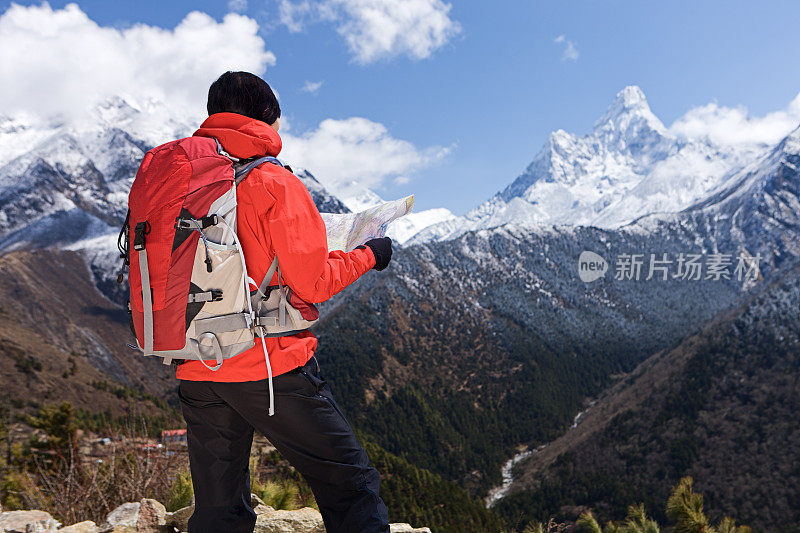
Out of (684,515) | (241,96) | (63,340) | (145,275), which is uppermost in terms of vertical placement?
(63,340)

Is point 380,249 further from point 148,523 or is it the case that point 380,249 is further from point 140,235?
point 148,523

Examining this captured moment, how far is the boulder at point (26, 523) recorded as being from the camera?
5.09 metres

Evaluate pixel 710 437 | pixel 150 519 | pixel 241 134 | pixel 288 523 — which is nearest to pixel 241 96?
pixel 241 134

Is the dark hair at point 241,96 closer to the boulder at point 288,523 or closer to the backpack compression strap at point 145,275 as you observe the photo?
the backpack compression strap at point 145,275

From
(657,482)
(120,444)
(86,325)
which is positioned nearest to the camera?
(120,444)

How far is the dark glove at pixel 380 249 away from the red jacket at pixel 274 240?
28 cm

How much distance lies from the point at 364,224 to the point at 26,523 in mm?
4872

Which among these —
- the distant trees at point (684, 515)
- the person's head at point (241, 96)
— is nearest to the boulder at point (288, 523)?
the person's head at point (241, 96)

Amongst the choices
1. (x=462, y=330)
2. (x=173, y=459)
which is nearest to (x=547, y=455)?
(x=462, y=330)

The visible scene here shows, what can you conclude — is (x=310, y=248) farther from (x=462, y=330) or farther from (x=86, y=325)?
(x=462, y=330)

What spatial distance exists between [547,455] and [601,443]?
1842 centimetres

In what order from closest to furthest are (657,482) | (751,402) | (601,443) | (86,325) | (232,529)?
(232,529) < (657,482) < (751,402) < (601,443) < (86,325)

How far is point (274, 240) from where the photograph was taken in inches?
106

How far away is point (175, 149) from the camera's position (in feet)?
8.96
